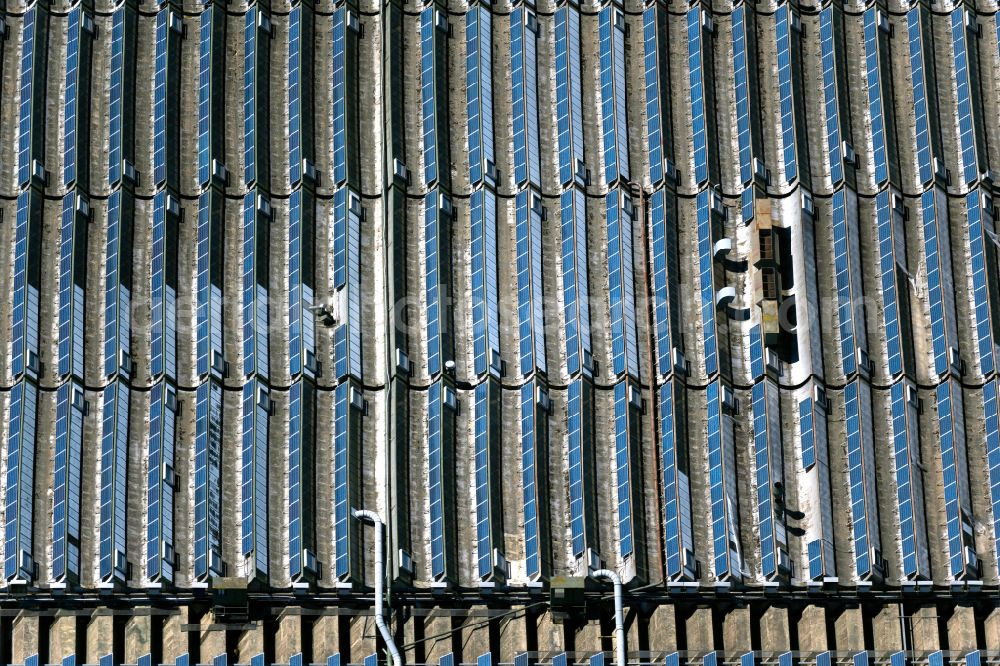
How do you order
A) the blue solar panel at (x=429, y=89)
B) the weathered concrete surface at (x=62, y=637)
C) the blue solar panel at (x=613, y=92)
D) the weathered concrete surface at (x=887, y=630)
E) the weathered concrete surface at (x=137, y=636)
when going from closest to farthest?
the weathered concrete surface at (x=62, y=637)
the weathered concrete surface at (x=137, y=636)
the weathered concrete surface at (x=887, y=630)
the blue solar panel at (x=429, y=89)
the blue solar panel at (x=613, y=92)

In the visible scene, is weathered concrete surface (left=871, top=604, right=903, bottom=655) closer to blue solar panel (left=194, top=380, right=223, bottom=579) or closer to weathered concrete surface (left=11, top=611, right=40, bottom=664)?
blue solar panel (left=194, top=380, right=223, bottom=579)

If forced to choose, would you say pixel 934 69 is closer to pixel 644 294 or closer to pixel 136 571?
pixel 644 294

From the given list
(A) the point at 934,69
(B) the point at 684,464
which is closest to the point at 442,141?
(B) the point at 684,464

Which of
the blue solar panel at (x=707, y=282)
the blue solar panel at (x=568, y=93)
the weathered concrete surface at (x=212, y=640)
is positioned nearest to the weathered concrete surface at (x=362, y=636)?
the weathered concrete surface at (x=212, y=640)

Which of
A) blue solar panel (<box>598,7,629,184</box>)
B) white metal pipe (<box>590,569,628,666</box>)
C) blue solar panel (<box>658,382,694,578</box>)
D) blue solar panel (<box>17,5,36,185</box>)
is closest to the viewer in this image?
white metal pipe (<box>590,569,628,666</box>)

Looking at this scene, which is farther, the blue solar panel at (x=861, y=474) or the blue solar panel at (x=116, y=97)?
the blue solar panel at (x=116, y=97)

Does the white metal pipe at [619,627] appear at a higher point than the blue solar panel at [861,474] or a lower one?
lower

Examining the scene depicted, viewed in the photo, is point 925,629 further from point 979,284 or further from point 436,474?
point 436,474

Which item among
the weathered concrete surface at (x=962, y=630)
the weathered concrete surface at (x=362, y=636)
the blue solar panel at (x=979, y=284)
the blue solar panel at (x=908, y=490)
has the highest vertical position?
the blue solar panel at (x=979, y=284)

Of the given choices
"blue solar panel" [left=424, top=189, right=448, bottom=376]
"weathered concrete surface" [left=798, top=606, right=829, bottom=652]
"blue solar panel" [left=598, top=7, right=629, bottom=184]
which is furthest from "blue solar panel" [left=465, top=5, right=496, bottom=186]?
"weathered concrete surface" [left=798, top=606, right=829, bottom=652]

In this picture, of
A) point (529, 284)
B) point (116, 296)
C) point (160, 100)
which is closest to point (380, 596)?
point (529, 284)

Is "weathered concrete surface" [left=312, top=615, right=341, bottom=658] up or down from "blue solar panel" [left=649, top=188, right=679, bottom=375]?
down

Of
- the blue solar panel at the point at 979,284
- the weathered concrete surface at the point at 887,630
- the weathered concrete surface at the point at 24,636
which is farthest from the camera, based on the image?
the blue solar panel at the point at 979,284

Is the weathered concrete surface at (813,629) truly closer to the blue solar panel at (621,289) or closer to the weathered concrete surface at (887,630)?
the weathered concrete surface at (887,630)
